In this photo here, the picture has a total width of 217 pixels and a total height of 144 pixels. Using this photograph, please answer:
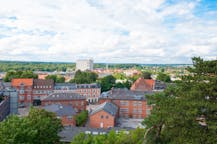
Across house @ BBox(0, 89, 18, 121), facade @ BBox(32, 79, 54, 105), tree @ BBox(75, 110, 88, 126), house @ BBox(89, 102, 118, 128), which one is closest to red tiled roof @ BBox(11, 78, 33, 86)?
facade @ BBox(32, 79, 54, 105)

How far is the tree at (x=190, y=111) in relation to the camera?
12.6 m

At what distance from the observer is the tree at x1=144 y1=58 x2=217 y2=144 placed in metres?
12.6

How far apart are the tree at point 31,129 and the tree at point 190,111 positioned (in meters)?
9.67

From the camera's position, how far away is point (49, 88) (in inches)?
2803

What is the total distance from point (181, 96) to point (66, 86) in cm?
6323

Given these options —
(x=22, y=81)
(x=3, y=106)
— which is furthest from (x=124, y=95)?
(x=22, y=81)

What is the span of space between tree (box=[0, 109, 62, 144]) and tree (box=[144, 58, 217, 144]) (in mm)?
9667

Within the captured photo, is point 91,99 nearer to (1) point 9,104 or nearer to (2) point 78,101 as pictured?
(2) point 78,101

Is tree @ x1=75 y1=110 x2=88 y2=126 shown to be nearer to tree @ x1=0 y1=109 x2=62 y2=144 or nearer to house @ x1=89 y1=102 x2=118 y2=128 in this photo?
house @ x1=89 y1=102 x2=118 y2=128

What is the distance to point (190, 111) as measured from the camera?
1253cm

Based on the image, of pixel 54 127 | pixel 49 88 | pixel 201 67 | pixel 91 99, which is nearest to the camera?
pixel 201 67

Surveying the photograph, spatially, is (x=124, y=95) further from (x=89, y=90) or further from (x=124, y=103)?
(x=89, y=90)

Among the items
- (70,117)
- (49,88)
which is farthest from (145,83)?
(70,117)

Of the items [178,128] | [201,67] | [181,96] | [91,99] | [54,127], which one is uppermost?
[201,67]
